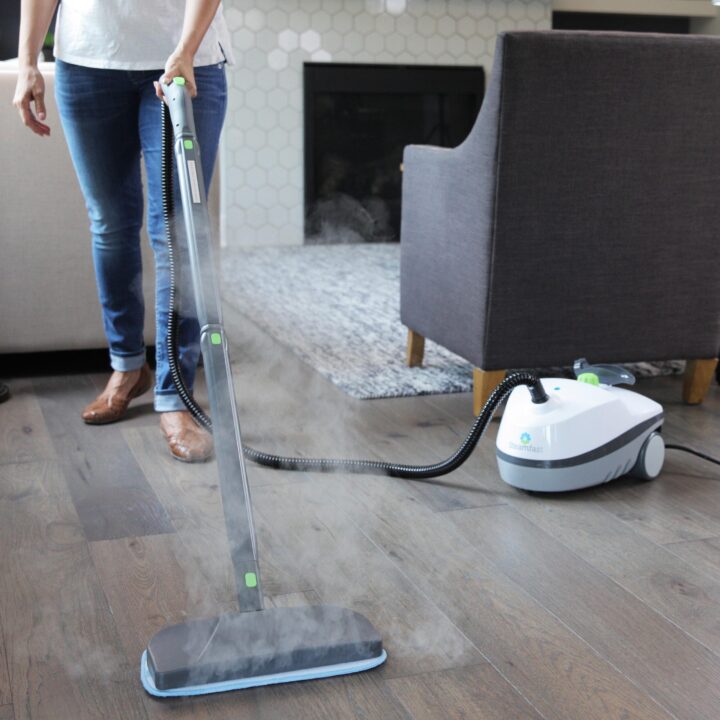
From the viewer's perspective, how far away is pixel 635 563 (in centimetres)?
138

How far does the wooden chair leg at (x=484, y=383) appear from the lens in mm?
2031

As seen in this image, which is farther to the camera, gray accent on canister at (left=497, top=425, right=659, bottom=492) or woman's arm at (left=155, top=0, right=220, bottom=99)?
gray accent on canister at (left=497, top=425, right=659, bottom=492)

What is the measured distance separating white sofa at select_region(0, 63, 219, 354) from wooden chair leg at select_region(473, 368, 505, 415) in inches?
31.1

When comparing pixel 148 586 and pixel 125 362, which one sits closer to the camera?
pixel 148 586

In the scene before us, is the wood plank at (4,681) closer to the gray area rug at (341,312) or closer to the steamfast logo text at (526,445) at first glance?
the steamfast logo text at (526,445)

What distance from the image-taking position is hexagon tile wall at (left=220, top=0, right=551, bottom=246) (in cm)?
462

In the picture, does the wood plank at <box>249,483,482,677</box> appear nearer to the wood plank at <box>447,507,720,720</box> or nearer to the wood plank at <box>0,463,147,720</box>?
the wood plank at <box>447,507,720,720</box>

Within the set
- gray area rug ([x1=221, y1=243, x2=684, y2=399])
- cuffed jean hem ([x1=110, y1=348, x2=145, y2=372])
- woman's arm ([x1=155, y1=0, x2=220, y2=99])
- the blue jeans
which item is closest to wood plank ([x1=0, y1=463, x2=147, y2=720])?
the blue jeans

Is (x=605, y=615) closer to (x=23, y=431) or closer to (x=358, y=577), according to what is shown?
(x=358, y=577)

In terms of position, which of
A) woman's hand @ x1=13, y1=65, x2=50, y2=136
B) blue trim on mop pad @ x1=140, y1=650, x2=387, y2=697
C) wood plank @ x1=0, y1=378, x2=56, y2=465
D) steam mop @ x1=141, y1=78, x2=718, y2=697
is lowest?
wood plank @ x1=0, y1=378, x2=56, y2=465

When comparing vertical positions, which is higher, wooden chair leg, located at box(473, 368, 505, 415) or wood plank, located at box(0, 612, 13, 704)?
wood plank, located at box(0, 612, 13, 704)

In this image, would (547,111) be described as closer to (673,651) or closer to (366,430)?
(366,430)

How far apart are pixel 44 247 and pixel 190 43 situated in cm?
105

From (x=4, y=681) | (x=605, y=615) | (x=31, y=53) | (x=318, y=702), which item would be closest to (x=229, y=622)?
(x=318, y=702)
